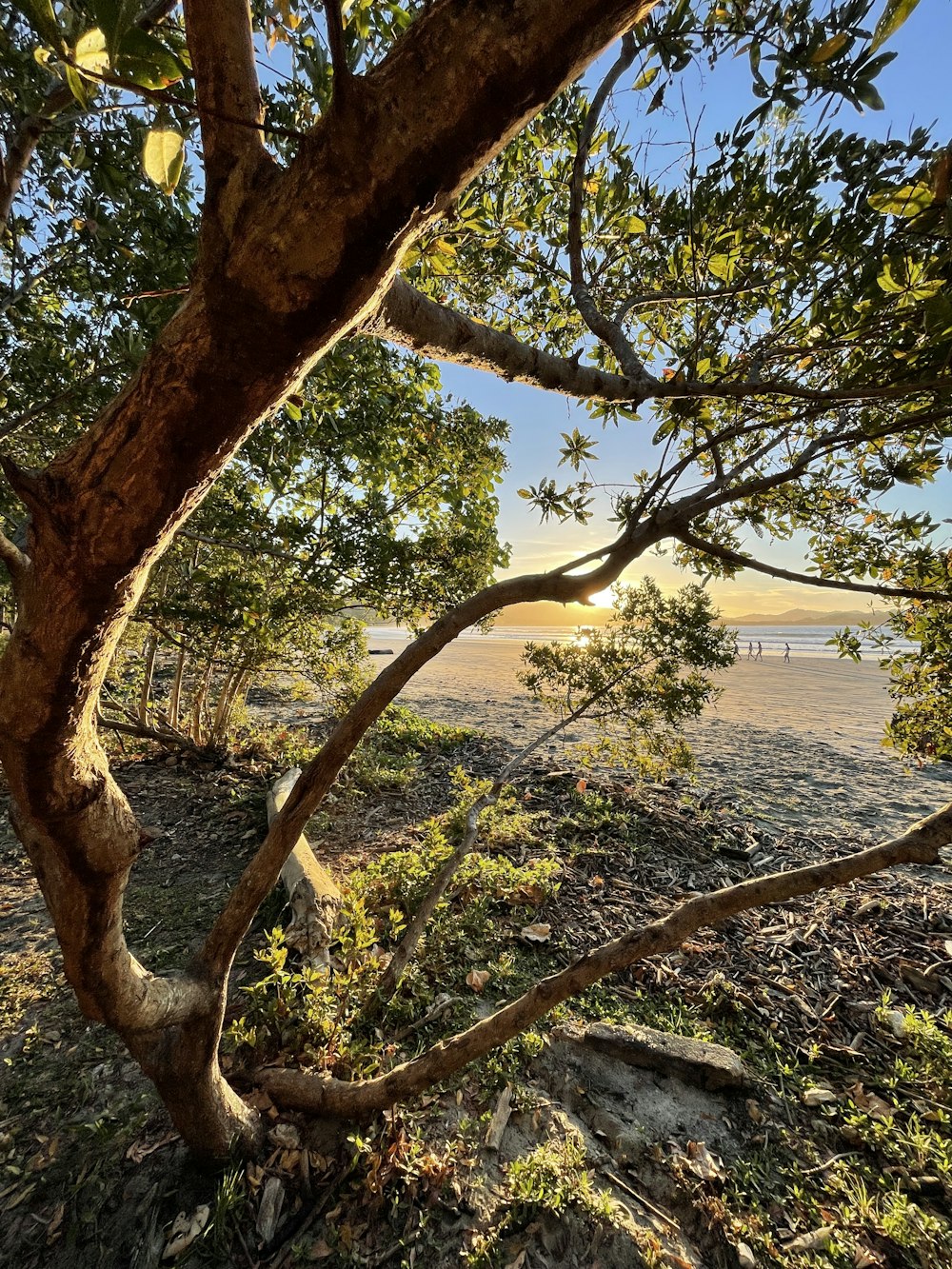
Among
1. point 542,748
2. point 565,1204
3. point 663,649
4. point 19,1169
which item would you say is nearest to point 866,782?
point 542,748

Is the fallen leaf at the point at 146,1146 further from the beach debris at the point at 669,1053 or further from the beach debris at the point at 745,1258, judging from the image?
the beach debris at the point at 745,1258

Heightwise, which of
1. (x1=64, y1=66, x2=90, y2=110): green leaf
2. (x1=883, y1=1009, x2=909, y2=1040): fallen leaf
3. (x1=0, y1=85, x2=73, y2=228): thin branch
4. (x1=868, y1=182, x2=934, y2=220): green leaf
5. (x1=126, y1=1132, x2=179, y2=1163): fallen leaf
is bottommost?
(x1=883, y1=1009, x2=909, y2=1040): fallen leaf

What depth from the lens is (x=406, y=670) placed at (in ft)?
5.88

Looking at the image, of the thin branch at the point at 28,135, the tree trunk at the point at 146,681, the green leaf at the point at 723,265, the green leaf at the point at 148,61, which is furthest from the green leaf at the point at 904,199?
the tree trunk at the point at 146,681

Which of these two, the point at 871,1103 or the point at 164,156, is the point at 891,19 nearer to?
the point at 164,156

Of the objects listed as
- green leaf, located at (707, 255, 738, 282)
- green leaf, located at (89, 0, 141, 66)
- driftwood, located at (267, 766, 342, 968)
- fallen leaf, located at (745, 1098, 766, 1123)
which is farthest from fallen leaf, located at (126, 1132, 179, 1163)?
green leaf, located at (707, 255, 738, 282)

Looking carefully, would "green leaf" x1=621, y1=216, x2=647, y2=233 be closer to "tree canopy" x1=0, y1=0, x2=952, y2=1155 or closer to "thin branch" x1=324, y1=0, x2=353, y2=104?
"tree canopy" x1=0, y1=0, x2=952, y2=1155

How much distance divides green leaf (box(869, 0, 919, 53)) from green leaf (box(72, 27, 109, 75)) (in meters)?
1.37

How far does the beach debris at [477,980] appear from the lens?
3.59 meters

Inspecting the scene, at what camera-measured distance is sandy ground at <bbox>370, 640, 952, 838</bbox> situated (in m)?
7.80

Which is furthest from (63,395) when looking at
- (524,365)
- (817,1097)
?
(817,1097)

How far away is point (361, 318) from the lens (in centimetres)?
108

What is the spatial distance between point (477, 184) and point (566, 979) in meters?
3.96

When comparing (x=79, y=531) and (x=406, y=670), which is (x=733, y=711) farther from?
(x=79, y=531)
